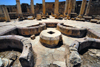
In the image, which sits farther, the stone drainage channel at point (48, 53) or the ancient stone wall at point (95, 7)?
the ancient stone wall at point (95, 7)

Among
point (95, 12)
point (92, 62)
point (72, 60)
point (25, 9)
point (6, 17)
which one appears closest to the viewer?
point (72, 60)

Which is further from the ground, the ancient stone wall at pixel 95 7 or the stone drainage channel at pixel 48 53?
the ancient stone wall at pixel 95 7

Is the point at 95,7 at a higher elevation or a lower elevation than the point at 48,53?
higher

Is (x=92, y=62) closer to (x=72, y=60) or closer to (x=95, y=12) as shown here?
(x=72, y=60)

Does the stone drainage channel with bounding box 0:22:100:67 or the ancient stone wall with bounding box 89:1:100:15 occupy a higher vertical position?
the ancient stone wall with bounding box 89:1:100:15

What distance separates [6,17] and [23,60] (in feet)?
35.8

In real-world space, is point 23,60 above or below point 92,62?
above

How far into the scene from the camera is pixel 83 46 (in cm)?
378

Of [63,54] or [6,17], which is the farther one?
[6,17]

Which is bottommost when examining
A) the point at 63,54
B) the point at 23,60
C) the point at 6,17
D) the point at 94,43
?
the point at 63,54

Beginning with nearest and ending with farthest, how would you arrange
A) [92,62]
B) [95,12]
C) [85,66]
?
[85,66] < [92,62] < [95,12]

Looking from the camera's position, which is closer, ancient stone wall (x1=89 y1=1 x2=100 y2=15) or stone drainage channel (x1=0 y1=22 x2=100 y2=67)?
stone drainage channel (x1=0 y1=22 x2=100 y2=67)

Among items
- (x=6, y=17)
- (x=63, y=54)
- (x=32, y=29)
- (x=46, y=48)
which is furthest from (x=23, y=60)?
(x=6, y=17)

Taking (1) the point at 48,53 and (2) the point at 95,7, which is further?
(2) the point at 95,7
